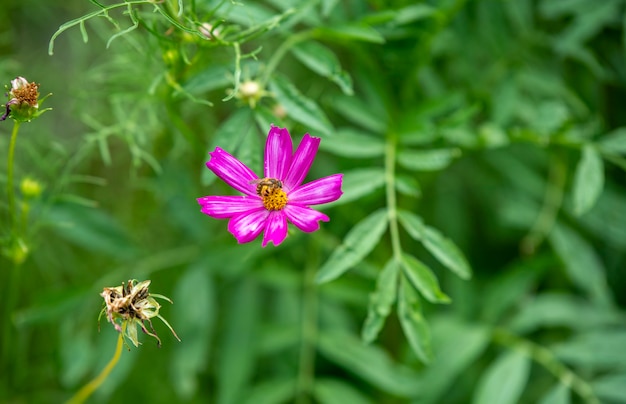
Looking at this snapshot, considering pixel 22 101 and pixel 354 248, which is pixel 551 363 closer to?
pixel 354 248

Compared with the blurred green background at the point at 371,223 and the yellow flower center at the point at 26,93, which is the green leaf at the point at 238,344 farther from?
the yellow flower center at the point at 26,93

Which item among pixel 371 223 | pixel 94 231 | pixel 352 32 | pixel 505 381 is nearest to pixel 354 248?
pixel 371 223

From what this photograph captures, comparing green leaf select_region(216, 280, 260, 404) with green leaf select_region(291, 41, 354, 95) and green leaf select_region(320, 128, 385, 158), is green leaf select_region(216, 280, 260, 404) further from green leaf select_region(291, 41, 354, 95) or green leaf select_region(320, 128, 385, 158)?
green leaf select_region(291, 41, 354, 95)

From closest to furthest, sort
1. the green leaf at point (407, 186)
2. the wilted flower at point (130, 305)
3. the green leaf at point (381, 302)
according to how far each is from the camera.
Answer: the wilted flower at point (130, 305) → the green leaf at point (381, 302) → the green leaf at point (407, 186)

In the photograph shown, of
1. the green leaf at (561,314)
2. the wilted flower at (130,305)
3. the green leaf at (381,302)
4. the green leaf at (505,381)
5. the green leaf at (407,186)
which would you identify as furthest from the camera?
the green leaf at (561,314)

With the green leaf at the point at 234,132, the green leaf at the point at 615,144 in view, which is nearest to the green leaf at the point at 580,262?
the green leaf at the point at 615,144

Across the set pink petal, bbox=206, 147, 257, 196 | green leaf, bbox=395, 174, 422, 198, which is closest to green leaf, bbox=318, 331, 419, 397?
green leaf, bbox=395, 174, 422, 198
